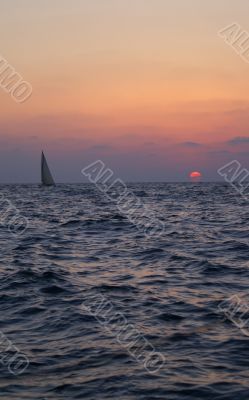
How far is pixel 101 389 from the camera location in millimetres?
7699

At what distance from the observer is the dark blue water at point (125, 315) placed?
7867 mm

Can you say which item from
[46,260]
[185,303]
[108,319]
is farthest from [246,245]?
[108,319]

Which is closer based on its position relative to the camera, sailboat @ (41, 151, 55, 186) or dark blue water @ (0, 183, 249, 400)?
dark blue water @ (0, 183, 249, 400)

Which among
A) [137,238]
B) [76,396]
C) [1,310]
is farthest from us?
[137,238]

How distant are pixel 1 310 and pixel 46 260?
7165 millimetres

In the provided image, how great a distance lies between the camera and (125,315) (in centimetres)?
1156

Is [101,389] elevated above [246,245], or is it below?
above

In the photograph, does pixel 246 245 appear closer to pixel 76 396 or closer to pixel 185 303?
pixel 185 303

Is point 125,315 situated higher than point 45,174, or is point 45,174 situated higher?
point 125,315

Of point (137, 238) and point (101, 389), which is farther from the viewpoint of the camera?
point (137, 238)

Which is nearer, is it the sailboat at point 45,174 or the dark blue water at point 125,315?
the dark blue water at point 125,315

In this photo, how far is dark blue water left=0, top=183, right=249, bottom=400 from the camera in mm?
7867

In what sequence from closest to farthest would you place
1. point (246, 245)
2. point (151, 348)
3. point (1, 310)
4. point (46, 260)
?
point (151, 348) < point (1, 310) < point (46, 260) < point (246, 245)

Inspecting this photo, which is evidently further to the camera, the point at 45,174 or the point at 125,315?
the point at 45,174
